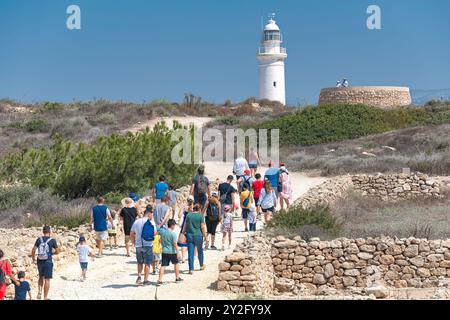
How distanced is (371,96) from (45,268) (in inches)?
1919

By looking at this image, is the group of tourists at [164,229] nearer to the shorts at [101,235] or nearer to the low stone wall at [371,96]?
the shorts at [101,235]

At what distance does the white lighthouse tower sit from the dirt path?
50.8m

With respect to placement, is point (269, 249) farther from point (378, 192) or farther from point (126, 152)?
point (378, 192)

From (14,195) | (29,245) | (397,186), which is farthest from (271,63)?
(29,245)

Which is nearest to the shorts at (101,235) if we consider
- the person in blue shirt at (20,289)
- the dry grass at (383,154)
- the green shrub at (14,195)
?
the person in blue shirt at (20,289)

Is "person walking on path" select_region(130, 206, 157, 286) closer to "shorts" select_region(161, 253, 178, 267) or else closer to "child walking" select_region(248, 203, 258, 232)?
"shorts" select_region(161, 253, 178, 267)

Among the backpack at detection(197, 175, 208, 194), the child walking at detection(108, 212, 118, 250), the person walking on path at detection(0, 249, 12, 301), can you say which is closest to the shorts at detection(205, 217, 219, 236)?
the backpack at detection(197, 175, 208, 194)

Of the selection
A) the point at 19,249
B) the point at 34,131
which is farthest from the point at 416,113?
the point at 19,249

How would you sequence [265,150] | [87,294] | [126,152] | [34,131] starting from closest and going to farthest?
[87,294] → [126,152] → [265,150] → [34,131]

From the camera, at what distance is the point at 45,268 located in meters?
13.5

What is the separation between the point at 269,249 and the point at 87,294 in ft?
12.3

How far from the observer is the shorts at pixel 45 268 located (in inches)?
530

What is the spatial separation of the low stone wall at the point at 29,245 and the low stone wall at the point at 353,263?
3595 millimetres

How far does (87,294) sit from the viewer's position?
547 inches
